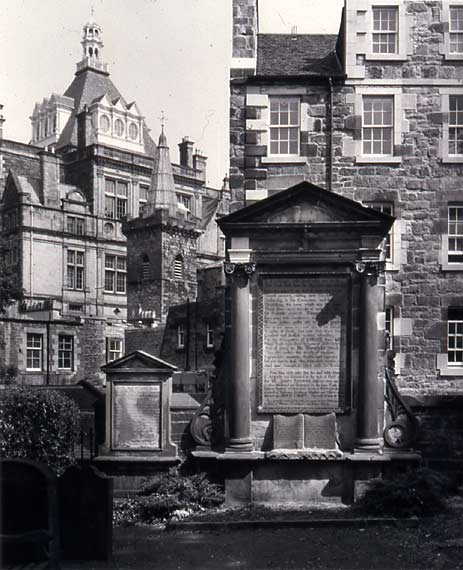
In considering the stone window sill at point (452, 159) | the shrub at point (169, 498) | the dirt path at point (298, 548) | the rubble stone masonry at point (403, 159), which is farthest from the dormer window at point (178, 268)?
the dirt path at point (298, 548)

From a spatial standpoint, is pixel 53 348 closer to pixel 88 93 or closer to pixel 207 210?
pixel 207 210

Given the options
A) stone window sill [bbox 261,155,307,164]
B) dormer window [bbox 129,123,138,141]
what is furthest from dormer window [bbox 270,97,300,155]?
dormer window [bbox 129,123,138,141]

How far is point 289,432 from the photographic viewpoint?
566 inches

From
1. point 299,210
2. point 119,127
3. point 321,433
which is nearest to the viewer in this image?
point 321,433

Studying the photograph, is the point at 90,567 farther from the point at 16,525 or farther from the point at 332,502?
the point at 332,502

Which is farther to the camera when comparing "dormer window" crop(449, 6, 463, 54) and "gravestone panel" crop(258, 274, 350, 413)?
"dormer window" crop(449, 6, 463, 54)

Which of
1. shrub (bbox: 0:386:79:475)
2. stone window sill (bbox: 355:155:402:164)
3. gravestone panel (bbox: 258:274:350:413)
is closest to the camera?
gravestone panel (bbox: 258:274:350:413)

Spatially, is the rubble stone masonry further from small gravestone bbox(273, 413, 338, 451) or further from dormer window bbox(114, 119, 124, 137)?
dormer window bbox(114, 119, 124, 137)

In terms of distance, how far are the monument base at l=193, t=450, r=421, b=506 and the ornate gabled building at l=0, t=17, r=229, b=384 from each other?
30.7 m

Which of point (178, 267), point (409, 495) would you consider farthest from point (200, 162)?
point (409, 495)

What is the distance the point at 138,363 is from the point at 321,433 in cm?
→ 362

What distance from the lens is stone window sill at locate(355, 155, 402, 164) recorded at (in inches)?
958

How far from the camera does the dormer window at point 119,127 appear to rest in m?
65.7

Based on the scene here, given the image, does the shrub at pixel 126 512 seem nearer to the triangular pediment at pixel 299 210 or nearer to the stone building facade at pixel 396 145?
the triangular pediment at pixel 299 210
